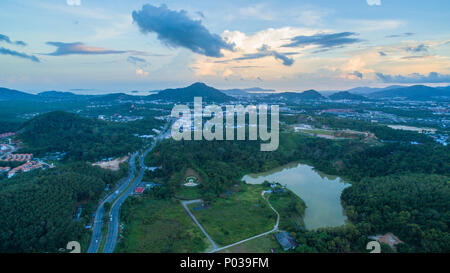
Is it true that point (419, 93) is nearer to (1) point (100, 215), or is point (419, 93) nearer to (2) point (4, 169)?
(1) point (100, 215)

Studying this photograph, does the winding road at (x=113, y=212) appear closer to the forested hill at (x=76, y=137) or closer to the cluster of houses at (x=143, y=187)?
the cluster of houses at (x=143, y=187)

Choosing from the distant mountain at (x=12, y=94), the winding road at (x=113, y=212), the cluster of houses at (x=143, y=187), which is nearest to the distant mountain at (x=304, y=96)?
the winding road at (x=113, y=212)

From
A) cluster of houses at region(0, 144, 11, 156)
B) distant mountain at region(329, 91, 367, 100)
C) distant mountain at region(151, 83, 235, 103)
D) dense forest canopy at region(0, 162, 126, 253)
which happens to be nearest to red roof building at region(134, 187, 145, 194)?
dense forest canopy at region(0, 162, 126, 253)

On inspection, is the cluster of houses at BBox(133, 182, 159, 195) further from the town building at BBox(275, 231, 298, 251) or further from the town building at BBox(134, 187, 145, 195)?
the town building at BBox(275, 231, 298, 251)
